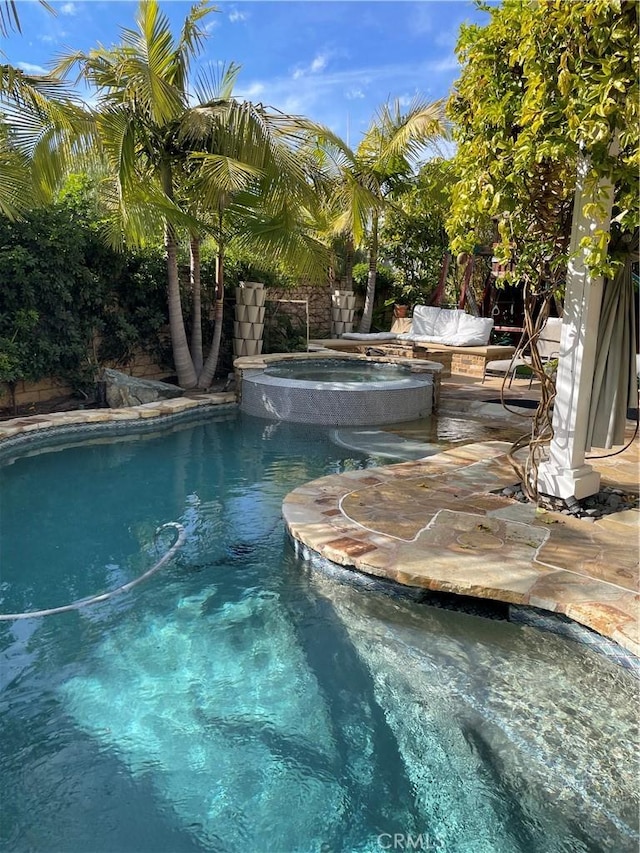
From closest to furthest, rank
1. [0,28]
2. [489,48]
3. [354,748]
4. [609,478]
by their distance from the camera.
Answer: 1. [354,748]
2. [489,48]
3. [0,28]
4. [609,478]

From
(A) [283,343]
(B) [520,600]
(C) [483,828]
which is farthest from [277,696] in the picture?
(A) [283,343]

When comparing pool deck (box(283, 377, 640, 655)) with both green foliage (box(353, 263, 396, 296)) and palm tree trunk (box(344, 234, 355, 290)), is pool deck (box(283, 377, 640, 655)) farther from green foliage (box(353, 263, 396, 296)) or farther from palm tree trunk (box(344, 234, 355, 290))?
green foliage (box(353, 263, 396, 296))

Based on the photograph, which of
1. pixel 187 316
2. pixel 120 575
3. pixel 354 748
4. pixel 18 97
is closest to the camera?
pixel 354 748

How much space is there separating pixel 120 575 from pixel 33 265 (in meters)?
5.88

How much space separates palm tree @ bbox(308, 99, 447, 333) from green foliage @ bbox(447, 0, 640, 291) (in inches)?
315

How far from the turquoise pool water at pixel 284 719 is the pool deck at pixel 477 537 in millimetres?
224

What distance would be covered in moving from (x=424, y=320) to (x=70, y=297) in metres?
8.28

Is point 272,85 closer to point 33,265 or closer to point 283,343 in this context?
point 283,343

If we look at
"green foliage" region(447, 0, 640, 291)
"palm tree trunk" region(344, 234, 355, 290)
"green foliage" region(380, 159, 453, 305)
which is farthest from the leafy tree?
"palm tree trunk" region(344, 234, 355, 290)

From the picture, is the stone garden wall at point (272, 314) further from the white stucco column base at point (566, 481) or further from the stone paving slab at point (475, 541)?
the white stucco column base at point (566, 481)

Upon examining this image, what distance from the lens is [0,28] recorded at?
15.4 feet

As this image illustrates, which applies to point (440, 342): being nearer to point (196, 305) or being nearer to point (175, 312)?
point (196, 305)

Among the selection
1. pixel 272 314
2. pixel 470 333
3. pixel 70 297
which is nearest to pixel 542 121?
pixel 70 297

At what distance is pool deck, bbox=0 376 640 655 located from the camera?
3.37 metres
